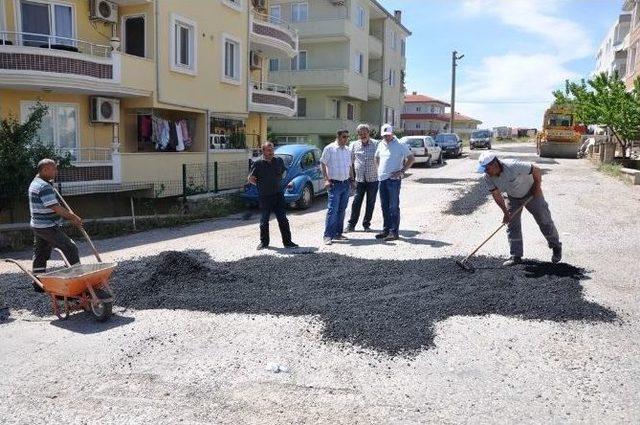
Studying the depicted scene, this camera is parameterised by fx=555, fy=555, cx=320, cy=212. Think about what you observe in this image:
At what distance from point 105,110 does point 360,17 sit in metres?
25.5

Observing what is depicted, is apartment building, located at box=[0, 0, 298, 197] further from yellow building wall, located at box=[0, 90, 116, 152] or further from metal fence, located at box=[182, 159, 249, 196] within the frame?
metal fence, located at box=[182, 159, 249, 196]

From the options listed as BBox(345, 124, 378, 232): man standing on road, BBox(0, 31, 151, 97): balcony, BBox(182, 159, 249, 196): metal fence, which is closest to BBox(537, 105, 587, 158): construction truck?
BBox(182, 159, 249, 196): metal fence

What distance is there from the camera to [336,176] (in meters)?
9.53

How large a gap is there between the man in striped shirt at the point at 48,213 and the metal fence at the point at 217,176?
9.42 metres

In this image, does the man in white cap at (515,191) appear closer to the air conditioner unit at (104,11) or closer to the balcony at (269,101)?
the air conditioner unit at (104,11)

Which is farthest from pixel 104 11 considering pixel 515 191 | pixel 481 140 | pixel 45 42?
pixel 481 140

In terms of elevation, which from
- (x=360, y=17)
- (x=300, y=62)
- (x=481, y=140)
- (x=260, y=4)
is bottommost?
(x=481, y=140)

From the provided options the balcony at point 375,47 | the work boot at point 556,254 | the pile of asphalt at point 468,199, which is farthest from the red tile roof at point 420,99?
the work boot at point 556,254

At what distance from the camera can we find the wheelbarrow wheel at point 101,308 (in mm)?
5891

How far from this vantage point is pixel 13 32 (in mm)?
14820

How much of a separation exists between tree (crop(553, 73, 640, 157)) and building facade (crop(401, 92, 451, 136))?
164 feet

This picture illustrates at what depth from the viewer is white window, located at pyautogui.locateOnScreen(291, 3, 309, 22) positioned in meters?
36.3

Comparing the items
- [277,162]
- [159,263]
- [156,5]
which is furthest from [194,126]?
[159,263]

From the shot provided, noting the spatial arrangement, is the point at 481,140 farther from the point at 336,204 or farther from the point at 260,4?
the point at 336,204
